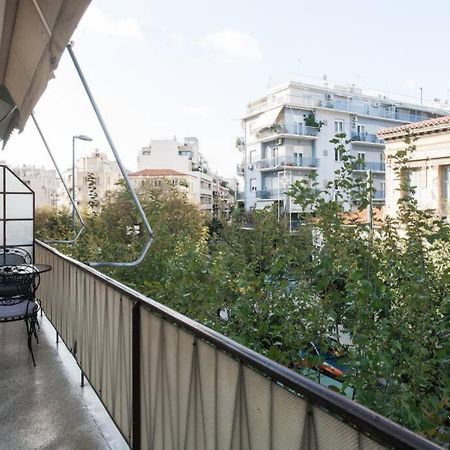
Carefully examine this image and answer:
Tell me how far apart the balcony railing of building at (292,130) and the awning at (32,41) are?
96.0 feet

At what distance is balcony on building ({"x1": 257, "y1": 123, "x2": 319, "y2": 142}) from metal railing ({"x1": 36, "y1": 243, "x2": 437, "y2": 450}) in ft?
101

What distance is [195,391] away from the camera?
133cm

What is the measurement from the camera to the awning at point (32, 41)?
2145 mm

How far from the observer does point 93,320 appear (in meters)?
2.43

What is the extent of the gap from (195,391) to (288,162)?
105ft

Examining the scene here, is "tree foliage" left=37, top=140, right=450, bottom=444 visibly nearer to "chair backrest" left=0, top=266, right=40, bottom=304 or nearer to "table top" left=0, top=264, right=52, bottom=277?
"table top" left=0, top=264, right=52, bottom=277

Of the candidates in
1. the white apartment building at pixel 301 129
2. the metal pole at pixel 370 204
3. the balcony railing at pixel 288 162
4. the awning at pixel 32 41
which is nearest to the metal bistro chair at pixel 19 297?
the awning at pixel 32 41

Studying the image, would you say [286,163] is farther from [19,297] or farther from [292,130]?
[19,297]

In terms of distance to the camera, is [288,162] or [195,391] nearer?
[195,391]

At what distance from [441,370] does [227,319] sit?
4.00 ft

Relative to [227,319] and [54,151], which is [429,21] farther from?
[227,319]

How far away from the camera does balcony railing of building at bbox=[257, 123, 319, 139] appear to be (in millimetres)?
32188

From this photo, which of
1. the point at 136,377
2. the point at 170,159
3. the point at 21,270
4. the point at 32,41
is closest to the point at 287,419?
the point at 136,377

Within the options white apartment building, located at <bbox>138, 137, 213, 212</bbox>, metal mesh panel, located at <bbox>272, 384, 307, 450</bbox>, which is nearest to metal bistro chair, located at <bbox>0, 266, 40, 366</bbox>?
metal mesh panel, located at <bbox>272, 384, 307, 450</bbox>
